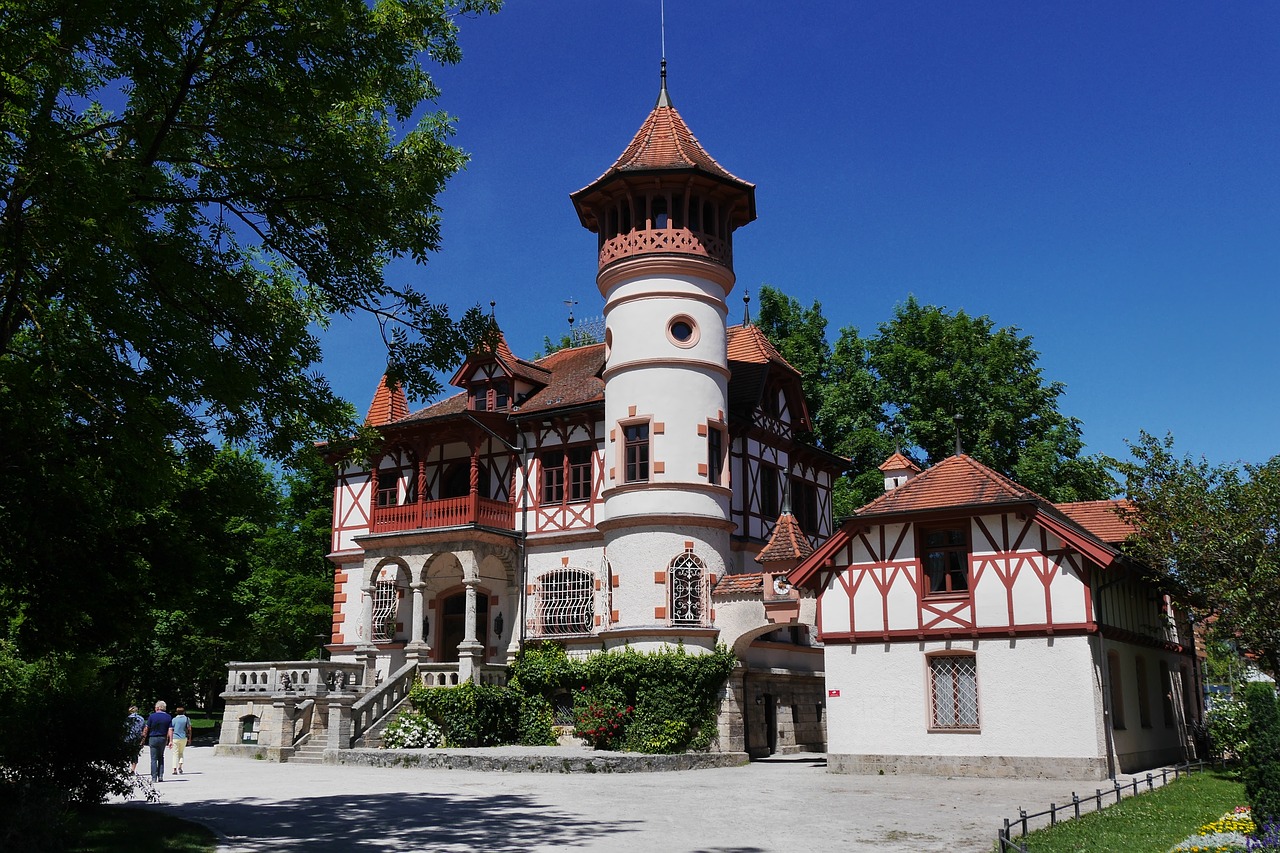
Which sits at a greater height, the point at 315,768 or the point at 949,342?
the point at 949,342

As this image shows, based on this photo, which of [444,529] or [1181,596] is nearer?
[1181,596]

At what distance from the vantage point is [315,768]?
81.4 ft

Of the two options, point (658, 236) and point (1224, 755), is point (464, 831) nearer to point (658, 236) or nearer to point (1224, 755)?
point (658, 236)

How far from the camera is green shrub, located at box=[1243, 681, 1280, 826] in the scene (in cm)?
1170

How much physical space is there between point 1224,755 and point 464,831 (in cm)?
2255

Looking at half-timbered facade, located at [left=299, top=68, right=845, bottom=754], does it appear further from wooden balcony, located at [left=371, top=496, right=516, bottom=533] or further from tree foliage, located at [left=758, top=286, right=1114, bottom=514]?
tree foliage, located at [left=758, top=286, right=1114, bottom=514]

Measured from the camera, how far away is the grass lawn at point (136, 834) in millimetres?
11703

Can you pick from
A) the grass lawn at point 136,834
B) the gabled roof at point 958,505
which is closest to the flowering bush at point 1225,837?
the gabled roof at point 958,505

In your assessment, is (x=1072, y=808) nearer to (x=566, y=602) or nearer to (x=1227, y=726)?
(x=1227, y=726)

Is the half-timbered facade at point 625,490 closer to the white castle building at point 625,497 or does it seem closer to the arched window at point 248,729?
the white castle building at point 625,497

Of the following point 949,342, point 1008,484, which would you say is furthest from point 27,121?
point 949,342

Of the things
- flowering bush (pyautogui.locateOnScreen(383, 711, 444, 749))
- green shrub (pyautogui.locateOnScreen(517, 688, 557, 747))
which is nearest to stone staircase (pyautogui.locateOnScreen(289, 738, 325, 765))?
flowering bush (pyautogui.locateOnScreen(383, 711, 444, 749))

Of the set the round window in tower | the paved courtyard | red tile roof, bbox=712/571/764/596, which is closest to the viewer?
the paved courtyard

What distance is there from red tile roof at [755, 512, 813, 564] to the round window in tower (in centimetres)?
525
